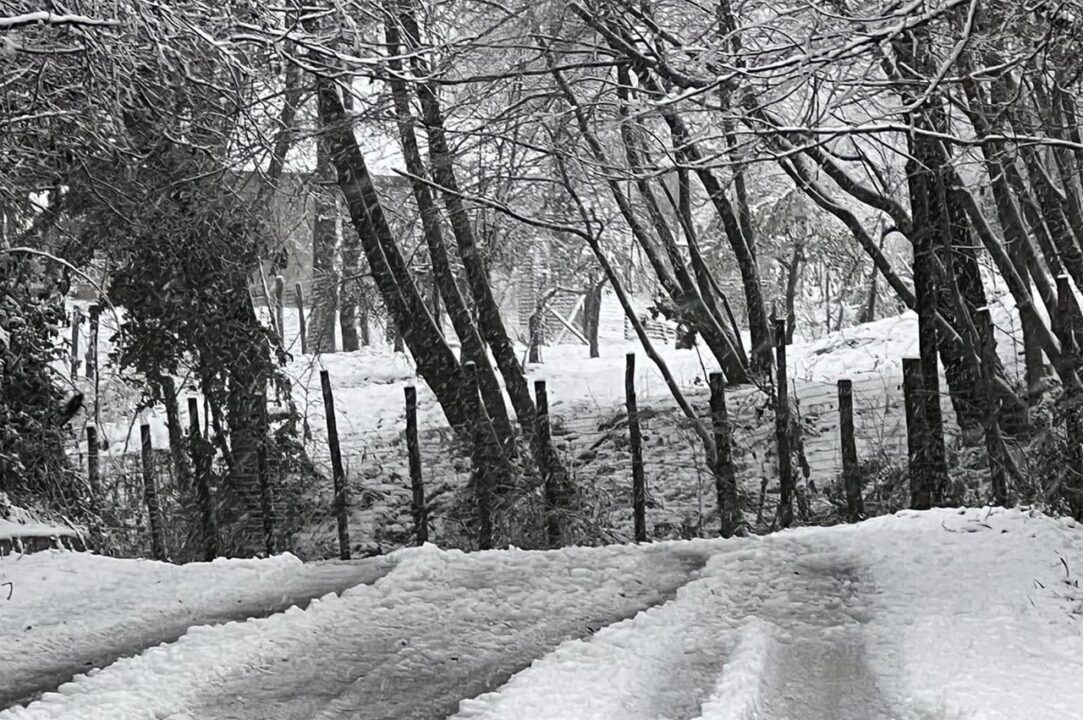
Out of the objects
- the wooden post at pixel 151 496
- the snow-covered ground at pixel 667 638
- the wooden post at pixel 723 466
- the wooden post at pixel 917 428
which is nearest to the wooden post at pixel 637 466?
the wooden post at pixel 723 466

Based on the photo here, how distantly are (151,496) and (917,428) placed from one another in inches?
231

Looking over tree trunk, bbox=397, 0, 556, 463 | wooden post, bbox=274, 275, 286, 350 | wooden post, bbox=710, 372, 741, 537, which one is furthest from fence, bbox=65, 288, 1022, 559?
wooden post, bbox=274, 275, 286, 350

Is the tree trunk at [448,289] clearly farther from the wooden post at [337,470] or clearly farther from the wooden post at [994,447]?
the wooden post at [994,447]

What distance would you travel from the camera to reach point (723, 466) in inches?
314

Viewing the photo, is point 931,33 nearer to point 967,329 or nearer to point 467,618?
point 967,329

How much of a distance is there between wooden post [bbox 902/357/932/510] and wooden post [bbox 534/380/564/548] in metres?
2.52

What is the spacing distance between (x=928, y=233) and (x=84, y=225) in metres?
6.88

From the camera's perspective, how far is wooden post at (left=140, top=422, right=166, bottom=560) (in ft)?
28.3

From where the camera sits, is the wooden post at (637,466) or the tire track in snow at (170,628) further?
the wooden post at (637,466)

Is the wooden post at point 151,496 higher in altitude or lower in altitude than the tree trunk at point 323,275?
lower

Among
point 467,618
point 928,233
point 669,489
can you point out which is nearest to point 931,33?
point 928,233

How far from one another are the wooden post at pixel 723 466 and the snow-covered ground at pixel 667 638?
1.56 meters

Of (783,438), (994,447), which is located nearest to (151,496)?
(783,438)

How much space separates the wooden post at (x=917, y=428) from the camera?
732 cm
